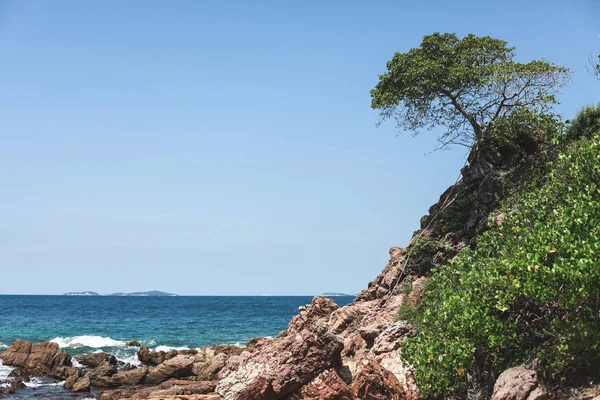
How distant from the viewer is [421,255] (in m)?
23.7

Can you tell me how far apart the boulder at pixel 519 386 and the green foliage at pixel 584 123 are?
12.1 metres

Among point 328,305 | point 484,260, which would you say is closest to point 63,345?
point 328,305

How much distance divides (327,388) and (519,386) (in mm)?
5898

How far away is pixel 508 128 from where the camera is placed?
74.6 feet

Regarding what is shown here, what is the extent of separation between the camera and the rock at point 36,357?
30.6 meters

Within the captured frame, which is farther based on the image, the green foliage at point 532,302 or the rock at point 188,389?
the rock at point 188,389

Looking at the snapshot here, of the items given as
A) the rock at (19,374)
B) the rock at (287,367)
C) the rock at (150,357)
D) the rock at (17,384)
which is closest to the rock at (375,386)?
the rock at (287,367)

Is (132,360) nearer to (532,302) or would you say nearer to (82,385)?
(82,385)

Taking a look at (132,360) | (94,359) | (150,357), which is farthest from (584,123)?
(132,360)

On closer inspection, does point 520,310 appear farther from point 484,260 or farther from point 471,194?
point 471,194

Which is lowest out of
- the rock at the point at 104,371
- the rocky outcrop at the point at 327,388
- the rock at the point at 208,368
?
the rock at the point at 104,371

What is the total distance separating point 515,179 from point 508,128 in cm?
207

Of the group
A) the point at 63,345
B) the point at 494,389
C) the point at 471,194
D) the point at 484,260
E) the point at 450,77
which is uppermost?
the point at 450,77

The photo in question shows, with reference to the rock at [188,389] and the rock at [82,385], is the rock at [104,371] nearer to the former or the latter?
the rock at [82,385]
